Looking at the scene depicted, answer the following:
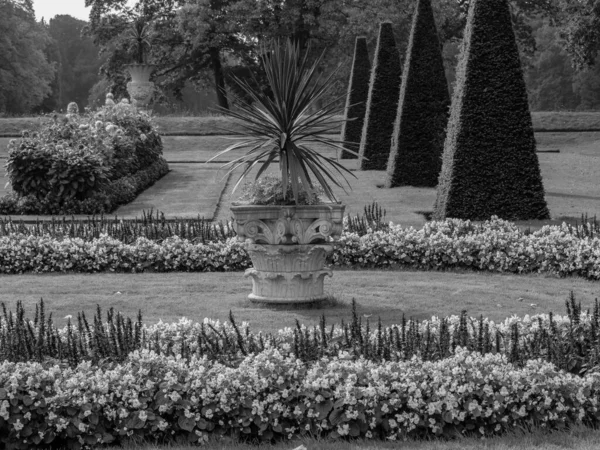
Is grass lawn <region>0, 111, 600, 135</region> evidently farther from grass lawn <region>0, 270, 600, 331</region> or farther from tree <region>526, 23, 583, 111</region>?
grass lawn <region>0, 270, 600, 331</region>

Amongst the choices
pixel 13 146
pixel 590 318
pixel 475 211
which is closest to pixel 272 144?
pixel 590 318

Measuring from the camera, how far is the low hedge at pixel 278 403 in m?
4.86

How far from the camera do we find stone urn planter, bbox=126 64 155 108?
29.3 m

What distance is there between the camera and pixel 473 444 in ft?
15.4

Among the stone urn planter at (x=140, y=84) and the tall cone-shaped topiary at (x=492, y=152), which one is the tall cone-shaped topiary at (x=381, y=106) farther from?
the tall cone-shaped topiary at (x=492, y=152)

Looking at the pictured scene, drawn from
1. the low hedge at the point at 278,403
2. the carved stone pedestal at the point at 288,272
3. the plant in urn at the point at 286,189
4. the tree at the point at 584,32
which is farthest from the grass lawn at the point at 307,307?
the tree at the point at 584,32

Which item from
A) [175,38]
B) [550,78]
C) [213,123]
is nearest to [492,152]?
[213,123]

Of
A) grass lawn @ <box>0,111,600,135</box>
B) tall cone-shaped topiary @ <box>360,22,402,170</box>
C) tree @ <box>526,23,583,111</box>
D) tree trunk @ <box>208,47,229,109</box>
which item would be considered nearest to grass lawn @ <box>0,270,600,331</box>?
tall cone-shaped topiary @ <box>360,22,402,170</box>

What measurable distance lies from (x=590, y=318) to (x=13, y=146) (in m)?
12.4

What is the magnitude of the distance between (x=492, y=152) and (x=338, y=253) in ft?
14.3

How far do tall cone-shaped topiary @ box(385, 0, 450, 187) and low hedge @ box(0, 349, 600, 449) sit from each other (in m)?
14.2

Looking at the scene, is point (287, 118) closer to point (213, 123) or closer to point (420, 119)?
point (420, 119)

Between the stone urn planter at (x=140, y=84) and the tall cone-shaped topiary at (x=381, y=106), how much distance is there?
344 inches

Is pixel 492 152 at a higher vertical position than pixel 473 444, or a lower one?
higher
